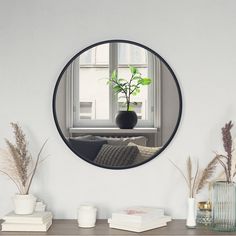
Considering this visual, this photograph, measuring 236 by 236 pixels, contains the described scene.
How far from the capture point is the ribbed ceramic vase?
225 centimetres

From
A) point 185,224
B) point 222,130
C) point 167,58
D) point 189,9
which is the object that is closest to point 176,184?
point 185,224

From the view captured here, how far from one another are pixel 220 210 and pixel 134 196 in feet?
1.50

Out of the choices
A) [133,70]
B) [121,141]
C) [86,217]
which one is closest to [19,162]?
[86,217]

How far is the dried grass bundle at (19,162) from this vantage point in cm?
235

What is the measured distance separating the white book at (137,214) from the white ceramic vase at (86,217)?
97mm

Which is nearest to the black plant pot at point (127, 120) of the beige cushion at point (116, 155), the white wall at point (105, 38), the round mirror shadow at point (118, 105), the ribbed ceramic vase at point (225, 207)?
the round mirror shadow at point (118, 105)

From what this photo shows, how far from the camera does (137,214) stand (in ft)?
7.41

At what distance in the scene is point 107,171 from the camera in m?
2.50

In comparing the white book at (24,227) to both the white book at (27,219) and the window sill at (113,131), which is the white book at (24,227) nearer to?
the white book at (27,219)

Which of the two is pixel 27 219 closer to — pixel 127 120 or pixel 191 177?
pixel 127 120

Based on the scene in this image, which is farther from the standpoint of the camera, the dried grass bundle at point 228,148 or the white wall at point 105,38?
the white wall at point 105,38

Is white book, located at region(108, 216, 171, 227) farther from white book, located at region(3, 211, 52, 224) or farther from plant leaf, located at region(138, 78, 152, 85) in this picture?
plant leaf, located at region(138, 78, 152, 85)

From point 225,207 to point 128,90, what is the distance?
747mm

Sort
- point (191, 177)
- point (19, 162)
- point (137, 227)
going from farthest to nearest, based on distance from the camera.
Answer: point (191, 177) < point (19, 162) < point (137, 227)
